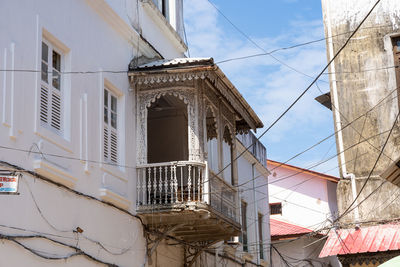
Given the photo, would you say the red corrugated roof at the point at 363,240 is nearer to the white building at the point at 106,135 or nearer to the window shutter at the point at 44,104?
the white building at the point at 106,135

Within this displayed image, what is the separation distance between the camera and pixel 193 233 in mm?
15758

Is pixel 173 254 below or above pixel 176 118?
below

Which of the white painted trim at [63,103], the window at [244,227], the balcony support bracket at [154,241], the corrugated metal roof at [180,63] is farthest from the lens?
the window at [244,227]

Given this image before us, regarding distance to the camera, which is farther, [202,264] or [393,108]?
[202,264]

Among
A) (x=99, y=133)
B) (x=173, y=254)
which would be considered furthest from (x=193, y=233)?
(x=99, y=133)

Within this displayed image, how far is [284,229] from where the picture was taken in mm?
27719

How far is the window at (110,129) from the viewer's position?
1341 centimetres

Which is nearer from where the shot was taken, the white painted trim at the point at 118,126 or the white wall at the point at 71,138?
the white wall at the point at 71,138

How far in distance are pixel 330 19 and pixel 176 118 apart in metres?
4.05

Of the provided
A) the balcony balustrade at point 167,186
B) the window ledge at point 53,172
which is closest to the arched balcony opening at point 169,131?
the balcony balustrade at point 167,186

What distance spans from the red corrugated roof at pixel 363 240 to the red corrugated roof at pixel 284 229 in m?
11.6

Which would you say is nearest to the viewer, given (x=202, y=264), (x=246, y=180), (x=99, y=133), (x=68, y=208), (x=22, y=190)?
(x=22, y=190)

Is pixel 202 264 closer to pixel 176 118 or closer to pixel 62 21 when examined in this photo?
pixel 176 118

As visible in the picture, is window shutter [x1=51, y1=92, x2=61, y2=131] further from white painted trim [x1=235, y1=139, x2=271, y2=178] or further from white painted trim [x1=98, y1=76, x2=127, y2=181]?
white painted trim [x1=235, y1=139, x2=271, y2=178]
